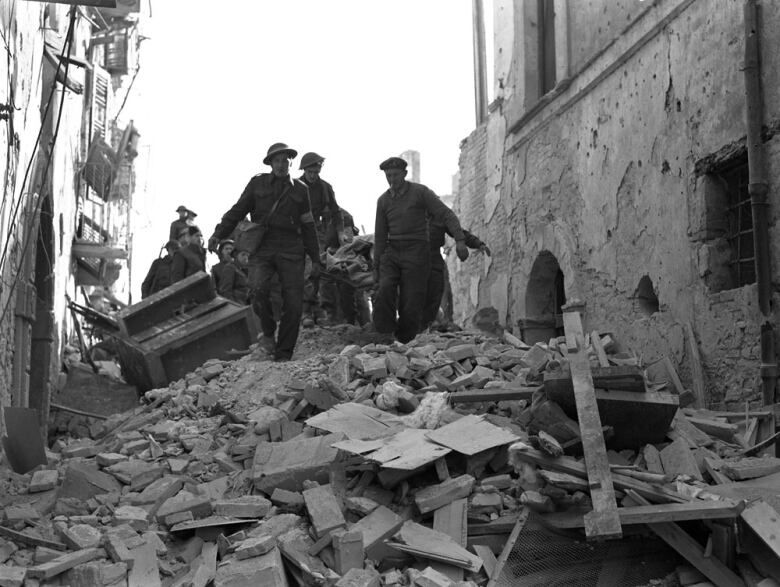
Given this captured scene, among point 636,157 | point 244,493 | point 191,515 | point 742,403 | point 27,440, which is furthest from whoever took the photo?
point 636,157

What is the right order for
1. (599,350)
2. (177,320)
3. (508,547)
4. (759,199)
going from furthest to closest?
(177,320), (759,199), (599,350), (508,547)

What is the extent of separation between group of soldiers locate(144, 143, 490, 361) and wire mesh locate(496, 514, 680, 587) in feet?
13.3

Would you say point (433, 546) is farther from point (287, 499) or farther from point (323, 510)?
point (287, 499)

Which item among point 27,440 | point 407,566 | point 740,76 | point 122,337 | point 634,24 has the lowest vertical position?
point 407,566

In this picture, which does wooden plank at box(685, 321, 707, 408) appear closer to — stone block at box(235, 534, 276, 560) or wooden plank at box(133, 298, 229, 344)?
stone block at box(235, 534, 276, 560)

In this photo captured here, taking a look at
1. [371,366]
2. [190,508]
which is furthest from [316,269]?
[190,508]

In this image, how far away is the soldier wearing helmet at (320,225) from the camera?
29.4 feet

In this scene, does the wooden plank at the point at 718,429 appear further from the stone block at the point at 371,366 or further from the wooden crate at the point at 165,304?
the wooden crate at the point at 165,304

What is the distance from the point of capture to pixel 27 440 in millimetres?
5742

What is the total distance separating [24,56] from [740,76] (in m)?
5.79

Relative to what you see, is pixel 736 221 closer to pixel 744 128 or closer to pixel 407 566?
pixel 744 128

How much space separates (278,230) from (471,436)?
11.9ft

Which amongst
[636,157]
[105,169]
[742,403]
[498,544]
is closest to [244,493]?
[498,544]

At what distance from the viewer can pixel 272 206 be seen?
7.73 meters
